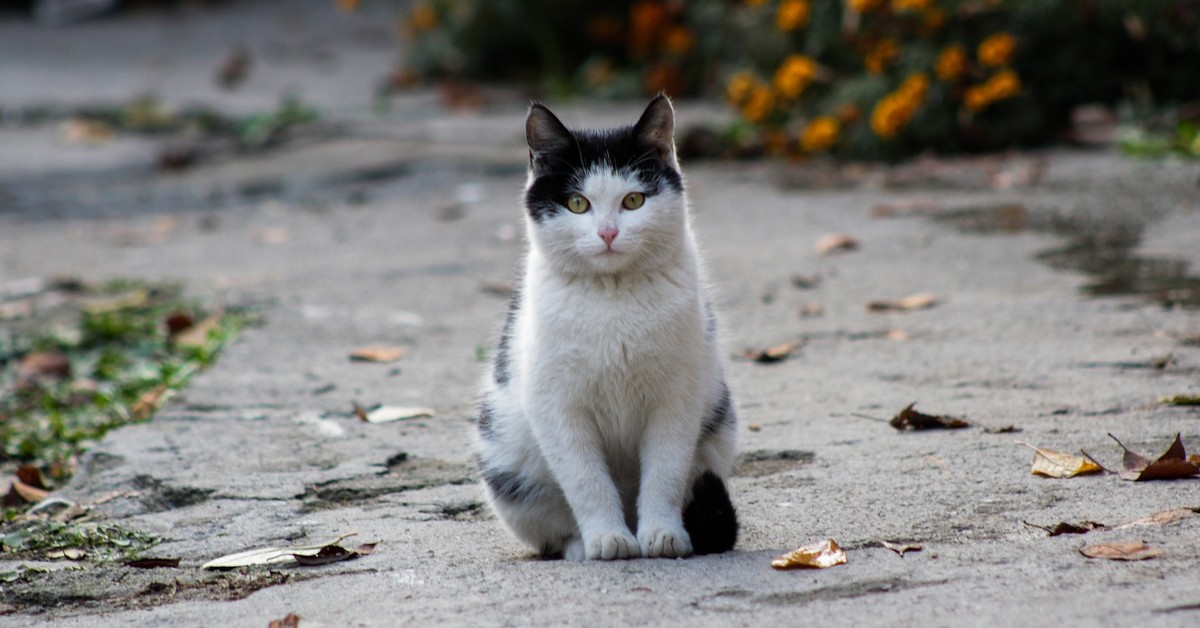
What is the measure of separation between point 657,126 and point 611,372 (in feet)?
2.07

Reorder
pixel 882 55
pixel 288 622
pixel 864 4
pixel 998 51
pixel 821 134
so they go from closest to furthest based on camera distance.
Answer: pixel 288 622 < pixel 998 51 < pixel 864 4 < pixel 882 55 < pixel 821 134

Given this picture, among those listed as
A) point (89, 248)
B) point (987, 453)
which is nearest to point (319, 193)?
point (89, 248)

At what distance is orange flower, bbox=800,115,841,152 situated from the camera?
27.4 feet

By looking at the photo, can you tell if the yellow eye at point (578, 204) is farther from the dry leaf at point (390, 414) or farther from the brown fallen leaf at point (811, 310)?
the brown fallen leaf at point (811, 310)

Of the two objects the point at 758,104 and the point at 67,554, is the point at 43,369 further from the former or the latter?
the point at 758,104

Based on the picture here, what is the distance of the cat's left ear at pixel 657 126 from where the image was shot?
297cm

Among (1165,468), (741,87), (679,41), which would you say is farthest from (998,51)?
(1165,468)

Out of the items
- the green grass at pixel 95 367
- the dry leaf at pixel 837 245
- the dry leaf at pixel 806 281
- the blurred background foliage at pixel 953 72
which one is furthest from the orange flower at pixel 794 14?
the green grass at pixel 95 367

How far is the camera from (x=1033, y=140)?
814 centimetres

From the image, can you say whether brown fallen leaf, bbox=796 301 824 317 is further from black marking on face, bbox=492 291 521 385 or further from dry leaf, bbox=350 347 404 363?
black marking on face, bbox=492 291 521 385

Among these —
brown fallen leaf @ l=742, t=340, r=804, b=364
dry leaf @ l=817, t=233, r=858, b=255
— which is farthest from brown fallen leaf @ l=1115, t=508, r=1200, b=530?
dry leaf @ l=817, t=233, r=858, b=255

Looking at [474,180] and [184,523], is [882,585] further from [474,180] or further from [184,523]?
[474,180]

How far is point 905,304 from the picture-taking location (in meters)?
4.99

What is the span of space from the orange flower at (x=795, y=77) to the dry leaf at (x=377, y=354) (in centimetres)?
440
